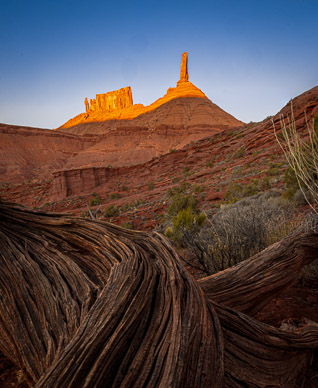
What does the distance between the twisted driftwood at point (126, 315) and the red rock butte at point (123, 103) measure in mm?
79213

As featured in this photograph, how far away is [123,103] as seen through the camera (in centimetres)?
9850

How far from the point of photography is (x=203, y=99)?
72750mm

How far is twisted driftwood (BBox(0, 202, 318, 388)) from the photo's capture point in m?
0.83

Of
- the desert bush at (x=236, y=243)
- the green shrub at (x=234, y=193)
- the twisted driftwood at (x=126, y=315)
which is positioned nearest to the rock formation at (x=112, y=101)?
the green shrub at (x=234, y=193)

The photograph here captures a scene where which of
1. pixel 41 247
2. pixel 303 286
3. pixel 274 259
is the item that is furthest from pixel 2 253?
pixel 303 286

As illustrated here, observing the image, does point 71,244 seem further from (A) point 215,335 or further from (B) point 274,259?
(B) point 274,259

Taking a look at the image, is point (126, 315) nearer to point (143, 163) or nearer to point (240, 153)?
point (240, 153)

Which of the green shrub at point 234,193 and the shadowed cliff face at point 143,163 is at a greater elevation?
the shadowed cliff face at point 143,163

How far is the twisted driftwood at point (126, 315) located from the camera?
0.83 meters

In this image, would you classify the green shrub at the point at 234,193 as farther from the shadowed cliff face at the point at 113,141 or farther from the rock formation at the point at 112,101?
the rock formation at the point at 112,101

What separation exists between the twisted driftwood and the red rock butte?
79213 millimetres

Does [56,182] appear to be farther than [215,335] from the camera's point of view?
Yes

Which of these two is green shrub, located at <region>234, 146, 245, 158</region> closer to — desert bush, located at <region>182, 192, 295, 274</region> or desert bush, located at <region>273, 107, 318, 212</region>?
desert bush, located at <region>182, 192, 295, 274</region>

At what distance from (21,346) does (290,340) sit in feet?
4.45
